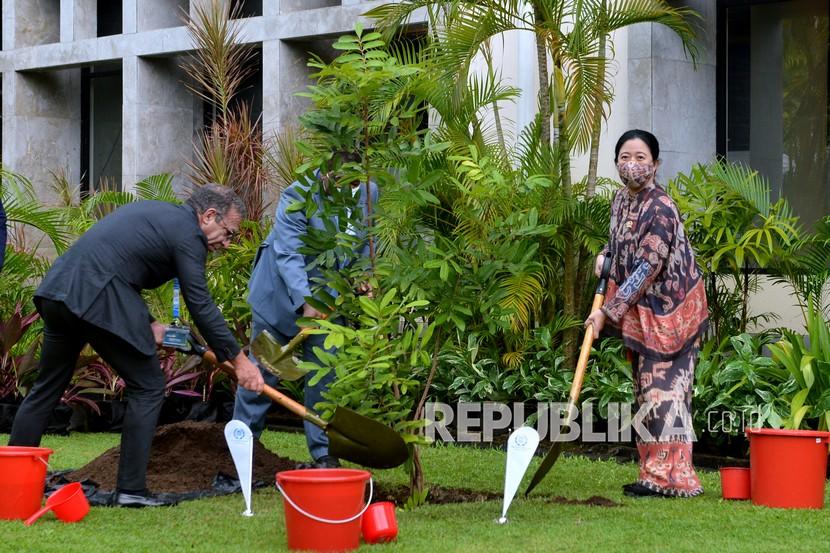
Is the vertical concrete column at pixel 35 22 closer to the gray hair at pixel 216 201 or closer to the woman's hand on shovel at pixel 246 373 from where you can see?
the gray hair at pixel 216 201

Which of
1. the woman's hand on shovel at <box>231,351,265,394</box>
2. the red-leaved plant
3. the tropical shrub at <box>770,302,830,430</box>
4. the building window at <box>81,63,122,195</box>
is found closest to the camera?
the woman's hand on shovel at <box>231,351,265,394</box>

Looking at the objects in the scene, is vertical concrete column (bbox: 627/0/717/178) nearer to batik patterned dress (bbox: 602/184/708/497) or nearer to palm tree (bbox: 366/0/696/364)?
palm tree (bbox: 366/0/696/364)

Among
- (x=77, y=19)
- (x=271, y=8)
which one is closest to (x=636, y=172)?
(x=271, y=8)

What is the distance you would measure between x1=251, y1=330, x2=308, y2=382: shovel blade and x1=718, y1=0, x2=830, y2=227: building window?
5.17 m

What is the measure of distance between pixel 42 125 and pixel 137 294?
977 centimetres

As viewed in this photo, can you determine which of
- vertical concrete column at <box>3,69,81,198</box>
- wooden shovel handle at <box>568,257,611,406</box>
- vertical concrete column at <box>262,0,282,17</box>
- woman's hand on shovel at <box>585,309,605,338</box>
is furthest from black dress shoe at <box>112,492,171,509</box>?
vertical concrete column at <box>3,69,81,198</box>

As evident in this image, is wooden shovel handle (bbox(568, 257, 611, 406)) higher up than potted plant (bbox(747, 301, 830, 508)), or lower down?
higher up

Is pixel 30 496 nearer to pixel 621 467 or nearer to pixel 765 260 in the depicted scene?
pixel 621 467

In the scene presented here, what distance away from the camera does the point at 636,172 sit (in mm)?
5891

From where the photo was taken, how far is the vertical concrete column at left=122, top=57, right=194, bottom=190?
13.3 m

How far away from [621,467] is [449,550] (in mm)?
2567

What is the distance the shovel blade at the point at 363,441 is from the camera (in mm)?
5273

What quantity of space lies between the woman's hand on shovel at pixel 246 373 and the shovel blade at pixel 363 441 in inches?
17.7

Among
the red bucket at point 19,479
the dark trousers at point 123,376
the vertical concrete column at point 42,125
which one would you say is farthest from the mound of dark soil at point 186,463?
the vertical concrete column at point 42,125
